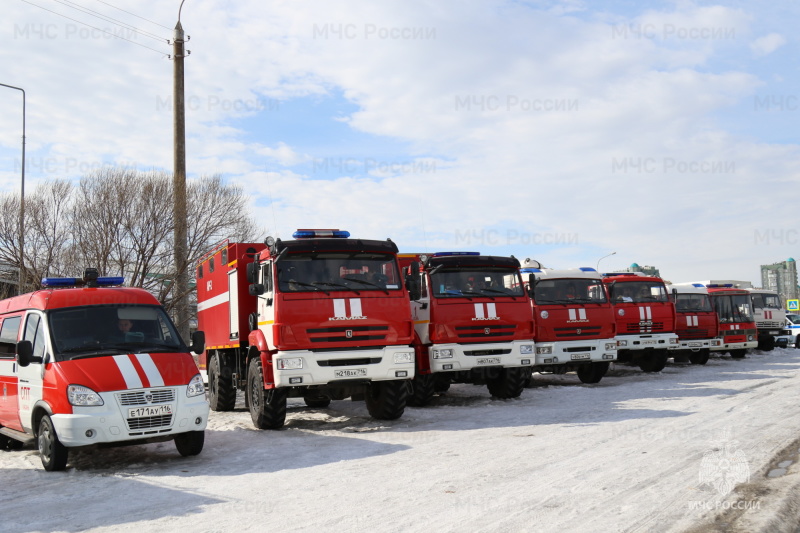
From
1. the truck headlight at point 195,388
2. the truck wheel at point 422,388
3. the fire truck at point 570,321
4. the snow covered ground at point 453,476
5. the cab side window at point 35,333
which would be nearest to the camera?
the snow covered ground at point 453,476

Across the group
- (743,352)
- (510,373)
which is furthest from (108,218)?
(743,352)

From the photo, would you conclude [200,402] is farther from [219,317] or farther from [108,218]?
[108,218]

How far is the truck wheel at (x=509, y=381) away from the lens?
14.5 metres

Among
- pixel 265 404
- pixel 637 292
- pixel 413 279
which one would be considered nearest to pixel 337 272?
pixel 413 279

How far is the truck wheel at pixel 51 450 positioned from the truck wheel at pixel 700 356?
1999 cm

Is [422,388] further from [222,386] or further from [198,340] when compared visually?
[198,340]

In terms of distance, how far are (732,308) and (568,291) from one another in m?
11.3

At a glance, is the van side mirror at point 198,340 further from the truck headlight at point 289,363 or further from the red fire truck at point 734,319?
the red fire truck at point 734,319

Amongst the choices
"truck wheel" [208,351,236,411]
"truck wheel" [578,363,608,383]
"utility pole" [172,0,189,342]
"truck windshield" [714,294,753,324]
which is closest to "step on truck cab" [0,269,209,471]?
"truck wheel" [208,351,236,411]

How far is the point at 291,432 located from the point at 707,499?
6.69 m

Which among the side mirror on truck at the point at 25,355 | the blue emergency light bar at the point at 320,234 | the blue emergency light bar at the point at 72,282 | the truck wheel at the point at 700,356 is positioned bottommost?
the truck wheel at the point at 700,356

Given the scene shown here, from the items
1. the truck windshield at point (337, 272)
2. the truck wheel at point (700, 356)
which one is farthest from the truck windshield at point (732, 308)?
the truck windshield at point (337, 272)

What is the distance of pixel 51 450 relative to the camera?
8.60 metres

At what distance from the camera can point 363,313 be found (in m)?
11.3
